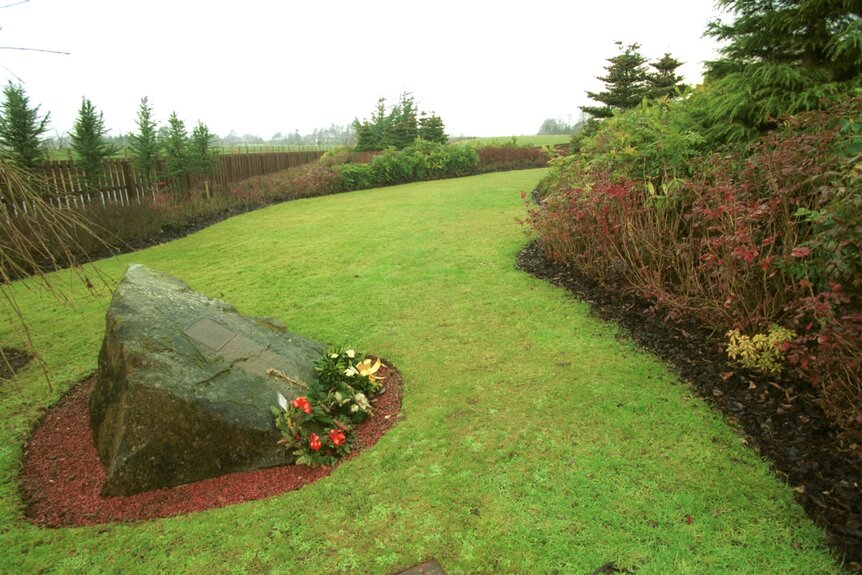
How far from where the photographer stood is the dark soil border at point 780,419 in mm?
2541

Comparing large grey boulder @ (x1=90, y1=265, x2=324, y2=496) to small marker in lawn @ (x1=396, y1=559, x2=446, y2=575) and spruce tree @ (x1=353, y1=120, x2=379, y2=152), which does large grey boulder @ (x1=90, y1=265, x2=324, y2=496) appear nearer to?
small marker in lawn @ (x1=396, y1=559, x2=446, y2=575)

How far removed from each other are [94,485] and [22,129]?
10319mm

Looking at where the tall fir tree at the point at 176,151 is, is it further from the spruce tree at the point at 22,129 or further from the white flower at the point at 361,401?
the white flower at the point at 361,401

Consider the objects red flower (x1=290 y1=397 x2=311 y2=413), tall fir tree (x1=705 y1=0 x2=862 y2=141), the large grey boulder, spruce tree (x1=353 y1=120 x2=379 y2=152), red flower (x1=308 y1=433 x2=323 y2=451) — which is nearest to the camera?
the large grey boulder

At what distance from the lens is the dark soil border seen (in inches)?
100

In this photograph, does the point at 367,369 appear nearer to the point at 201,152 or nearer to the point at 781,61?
the point at 781,61

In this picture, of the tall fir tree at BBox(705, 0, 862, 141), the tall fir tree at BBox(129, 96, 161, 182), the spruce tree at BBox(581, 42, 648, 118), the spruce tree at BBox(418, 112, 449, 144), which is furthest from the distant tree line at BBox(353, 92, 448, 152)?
the tall fir tree at BBox(705, 0, 862, 141)

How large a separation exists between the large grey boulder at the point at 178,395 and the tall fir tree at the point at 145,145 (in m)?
10.5

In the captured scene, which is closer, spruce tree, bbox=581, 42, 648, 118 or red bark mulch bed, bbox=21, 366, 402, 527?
red bark mulch bed, bbox=21, 366, 402, 527

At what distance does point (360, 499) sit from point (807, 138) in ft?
13.6

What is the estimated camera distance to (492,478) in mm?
3035

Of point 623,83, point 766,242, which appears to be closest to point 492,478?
point 766,242

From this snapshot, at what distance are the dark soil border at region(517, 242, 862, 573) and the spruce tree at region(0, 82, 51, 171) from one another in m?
11.7

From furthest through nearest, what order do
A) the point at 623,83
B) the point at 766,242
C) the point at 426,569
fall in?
the point at 623,83 → the point at 766,242 → the point at 426,569
